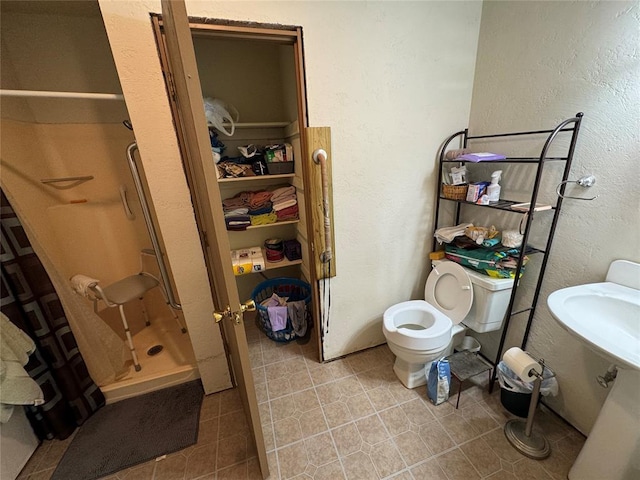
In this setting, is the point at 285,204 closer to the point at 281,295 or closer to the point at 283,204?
the point at 283,204

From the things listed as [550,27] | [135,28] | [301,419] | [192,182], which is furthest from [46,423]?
[550,27]

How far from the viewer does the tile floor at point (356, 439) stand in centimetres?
120

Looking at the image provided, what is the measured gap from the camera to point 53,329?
4.28 ft

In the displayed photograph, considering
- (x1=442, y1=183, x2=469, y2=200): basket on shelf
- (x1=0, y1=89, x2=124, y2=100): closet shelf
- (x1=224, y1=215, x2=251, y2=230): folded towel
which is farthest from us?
(x1=224, y1=215, x2=251, y2=230): folded towel

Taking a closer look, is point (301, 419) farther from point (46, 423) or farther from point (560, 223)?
point (560, 223)

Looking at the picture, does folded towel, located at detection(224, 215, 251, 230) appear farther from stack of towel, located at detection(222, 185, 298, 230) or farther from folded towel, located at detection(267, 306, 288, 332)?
folded towel, located at detection(267, 306, 288, 332)

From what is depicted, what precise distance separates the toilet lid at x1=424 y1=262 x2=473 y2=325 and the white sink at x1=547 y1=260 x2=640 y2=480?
49 centimetres

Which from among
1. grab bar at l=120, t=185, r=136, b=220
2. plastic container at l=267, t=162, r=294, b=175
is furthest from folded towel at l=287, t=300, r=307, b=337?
grab bar at l=120, t=185, r=136, b=220

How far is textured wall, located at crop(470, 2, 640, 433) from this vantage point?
101 centimetres

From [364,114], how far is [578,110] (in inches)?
37.7

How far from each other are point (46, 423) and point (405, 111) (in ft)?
8.57

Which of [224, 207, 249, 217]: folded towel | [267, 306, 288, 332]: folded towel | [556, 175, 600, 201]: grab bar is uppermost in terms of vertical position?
[556, 175, 600, 201]: grab bar

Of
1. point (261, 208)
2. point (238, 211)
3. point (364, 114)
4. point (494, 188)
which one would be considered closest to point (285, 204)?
point (261, 208)

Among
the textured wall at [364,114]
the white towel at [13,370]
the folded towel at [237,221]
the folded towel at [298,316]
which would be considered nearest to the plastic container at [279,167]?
the folded towel at [237,221]
